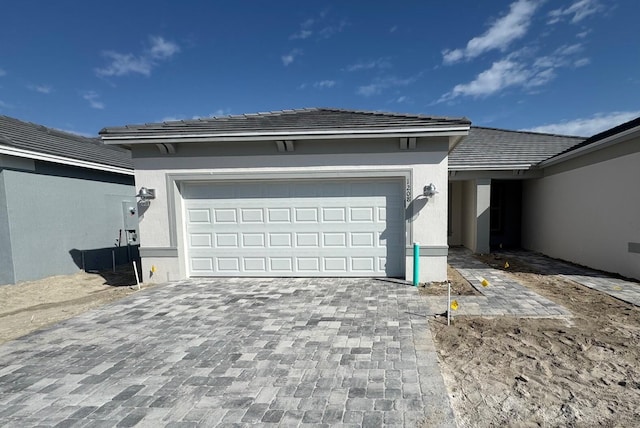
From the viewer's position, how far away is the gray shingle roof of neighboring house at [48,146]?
7.35 metres

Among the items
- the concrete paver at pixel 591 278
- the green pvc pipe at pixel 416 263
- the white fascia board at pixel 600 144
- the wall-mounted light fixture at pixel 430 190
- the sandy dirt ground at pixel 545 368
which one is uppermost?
the white fascia board at pixel 600 144

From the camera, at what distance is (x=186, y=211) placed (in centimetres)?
719

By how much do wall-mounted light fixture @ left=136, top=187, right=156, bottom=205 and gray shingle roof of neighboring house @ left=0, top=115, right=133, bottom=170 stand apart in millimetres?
3279

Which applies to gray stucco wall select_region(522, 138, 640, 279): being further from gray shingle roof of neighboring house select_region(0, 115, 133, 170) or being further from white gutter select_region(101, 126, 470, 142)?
gray shingle roof of neighboring house select_region(0, 115, 133, 170)

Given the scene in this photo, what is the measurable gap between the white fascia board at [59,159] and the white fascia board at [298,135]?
243 centimetres

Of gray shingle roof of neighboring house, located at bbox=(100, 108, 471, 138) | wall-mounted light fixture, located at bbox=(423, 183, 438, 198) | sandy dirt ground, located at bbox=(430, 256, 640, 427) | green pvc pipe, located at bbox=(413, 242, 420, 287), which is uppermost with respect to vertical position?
gray shingle roof of neighboring house, located at bbox=(100, 108, 471, 138)

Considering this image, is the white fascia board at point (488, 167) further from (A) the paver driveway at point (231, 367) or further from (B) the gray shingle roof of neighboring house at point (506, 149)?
(A) the paver driveway at point (231, 367)

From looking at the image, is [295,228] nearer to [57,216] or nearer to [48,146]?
[57,216]

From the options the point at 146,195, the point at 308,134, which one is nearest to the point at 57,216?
the point at 146,195

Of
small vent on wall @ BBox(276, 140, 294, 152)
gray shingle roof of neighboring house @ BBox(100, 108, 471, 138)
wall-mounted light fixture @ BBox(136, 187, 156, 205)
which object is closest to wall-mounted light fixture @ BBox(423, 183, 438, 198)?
gray shingle roof of neighboring house @ BBox(100, 108, 471, 138)

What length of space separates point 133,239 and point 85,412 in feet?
31.4

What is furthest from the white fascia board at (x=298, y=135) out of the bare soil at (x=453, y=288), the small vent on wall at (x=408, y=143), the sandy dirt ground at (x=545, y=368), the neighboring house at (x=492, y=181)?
the neighboring house at (x=492, y=181)

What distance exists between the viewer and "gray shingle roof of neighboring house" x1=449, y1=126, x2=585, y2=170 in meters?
10.2

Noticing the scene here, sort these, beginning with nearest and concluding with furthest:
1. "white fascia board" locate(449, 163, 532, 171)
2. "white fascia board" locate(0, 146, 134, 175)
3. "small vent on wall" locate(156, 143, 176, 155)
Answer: "small vent on wall" locate(156, 143, 176, 155) < "white fascia board" locate(0, 146, 134, 175) < "white fascia board" locate(449, 163, 532, 171)
